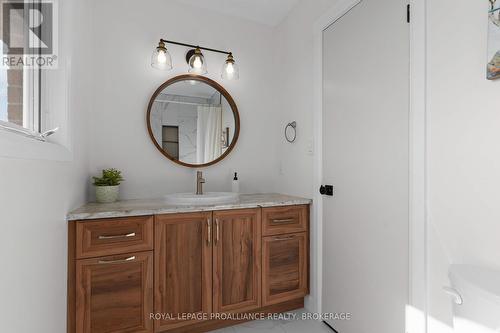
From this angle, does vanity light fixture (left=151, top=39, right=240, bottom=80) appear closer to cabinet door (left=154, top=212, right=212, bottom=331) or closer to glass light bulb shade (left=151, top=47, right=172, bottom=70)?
glass light bulb shade (left=151, top=47, right=172, bottom=70)

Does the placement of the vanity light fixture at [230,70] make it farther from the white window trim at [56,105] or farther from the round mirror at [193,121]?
the white window trim at [56,105]

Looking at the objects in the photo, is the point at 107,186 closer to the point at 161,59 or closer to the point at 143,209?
the point at 143,209

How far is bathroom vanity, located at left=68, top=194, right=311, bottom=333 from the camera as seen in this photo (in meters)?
1.39

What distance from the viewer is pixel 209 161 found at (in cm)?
222

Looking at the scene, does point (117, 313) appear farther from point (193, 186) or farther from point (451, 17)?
point (451, 17)

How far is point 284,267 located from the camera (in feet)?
6.22

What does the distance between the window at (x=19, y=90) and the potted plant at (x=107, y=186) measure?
0.63 m

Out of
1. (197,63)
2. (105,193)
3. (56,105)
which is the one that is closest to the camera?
(56,105)

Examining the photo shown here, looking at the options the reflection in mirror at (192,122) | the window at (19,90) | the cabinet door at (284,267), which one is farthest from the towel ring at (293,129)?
the window at (19,90)

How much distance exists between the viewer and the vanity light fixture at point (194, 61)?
1908 millimetres

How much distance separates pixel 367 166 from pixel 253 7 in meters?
1.70

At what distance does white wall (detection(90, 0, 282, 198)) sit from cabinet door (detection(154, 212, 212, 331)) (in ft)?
1.98

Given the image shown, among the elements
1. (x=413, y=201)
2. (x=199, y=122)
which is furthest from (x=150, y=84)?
(x=413, y=201)

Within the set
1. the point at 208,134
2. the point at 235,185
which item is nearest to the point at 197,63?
the point at 208,134
